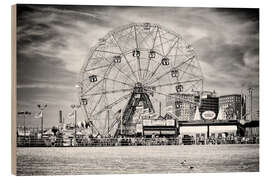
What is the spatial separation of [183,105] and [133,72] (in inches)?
42.6

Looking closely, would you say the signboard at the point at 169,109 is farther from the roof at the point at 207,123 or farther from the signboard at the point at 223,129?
the signboard at the point at 223,129

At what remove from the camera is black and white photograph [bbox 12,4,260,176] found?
1152cm

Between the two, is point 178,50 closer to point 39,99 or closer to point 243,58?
point 243,58

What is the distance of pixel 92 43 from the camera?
11742mm

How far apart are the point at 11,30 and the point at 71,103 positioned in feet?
5.36

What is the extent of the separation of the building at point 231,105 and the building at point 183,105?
0.47 meters

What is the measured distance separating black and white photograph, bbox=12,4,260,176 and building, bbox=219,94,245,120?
2cm

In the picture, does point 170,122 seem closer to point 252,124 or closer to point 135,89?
point 135,89

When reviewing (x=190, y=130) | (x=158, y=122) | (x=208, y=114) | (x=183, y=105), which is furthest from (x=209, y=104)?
(x=158, y=122)

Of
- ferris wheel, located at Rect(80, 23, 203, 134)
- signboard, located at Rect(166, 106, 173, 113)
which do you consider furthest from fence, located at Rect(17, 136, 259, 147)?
signboard, located at Rect(166, 106, 173, 113)

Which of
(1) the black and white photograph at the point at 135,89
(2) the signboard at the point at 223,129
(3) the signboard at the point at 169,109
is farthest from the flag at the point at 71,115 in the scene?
(2) the signboard at the point at 223,129

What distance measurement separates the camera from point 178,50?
39.4 ft

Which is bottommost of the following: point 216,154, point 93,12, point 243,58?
point 216,154

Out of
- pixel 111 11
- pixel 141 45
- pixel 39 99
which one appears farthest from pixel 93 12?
pixel 39 99
